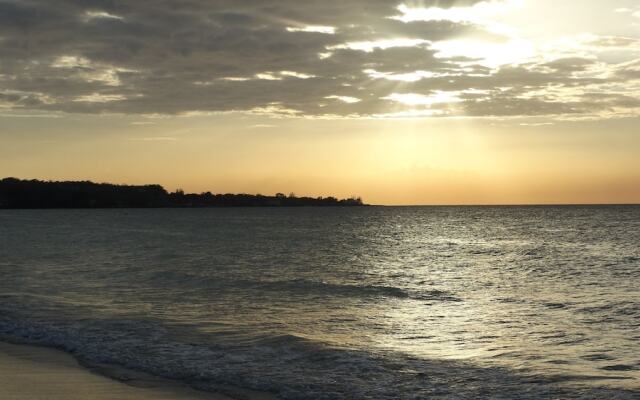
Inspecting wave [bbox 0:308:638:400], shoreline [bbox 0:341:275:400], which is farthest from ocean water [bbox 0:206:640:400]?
shoreline [bbox 0:341:275:400]

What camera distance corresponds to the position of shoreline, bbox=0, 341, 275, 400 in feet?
41.0

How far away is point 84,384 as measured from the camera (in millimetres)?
13461

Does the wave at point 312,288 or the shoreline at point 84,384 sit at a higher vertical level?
the shoreline at point 84,384

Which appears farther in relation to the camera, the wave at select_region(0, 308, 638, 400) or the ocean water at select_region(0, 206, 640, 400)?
the ocean water at select_region(0, 206, 640, 400)

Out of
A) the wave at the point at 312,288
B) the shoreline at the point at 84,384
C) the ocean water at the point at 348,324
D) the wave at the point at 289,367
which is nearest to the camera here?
the shoreline at the point at 84,384

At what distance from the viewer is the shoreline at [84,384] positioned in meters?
→ 12.5

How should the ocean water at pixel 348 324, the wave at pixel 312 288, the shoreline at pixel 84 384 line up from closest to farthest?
the shoreline at pixel 84 384 → the ocean water at pixel 348 324 → the wave at pixel 312 288

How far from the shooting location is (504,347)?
A: 17844 mm

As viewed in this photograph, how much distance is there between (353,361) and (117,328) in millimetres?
8390

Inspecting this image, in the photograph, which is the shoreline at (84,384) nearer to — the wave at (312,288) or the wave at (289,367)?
the wave at (289,367)

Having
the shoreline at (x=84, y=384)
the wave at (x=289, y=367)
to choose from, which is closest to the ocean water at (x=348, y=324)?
the wave at (x=289, y=367)

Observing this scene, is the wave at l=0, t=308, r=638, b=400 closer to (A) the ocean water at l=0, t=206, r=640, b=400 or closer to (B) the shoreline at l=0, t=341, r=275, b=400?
(A) the ocean water at l=0, t=206, r=640, b=400

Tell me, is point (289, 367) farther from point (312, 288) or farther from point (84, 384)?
point (312, 288)

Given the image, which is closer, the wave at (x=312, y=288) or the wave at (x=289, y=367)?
the wave at (x=289, y=367)
